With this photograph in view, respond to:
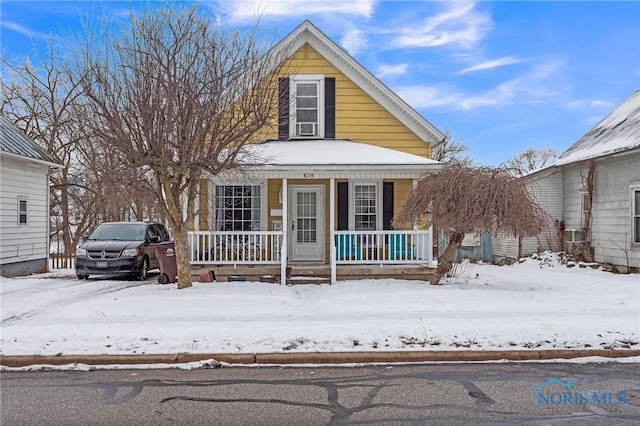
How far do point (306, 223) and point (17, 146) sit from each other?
364 inches

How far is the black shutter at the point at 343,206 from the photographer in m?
14.9

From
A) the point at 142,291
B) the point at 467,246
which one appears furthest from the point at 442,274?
the point at 467,246

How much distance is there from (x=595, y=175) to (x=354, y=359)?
47.2 ft

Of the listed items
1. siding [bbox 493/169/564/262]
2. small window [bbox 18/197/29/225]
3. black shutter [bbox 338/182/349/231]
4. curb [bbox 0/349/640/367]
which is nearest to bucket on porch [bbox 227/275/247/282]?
black shutter [bbox 338/182/349/231]

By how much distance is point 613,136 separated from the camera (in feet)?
55.4

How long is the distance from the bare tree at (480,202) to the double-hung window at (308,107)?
17.1 ft

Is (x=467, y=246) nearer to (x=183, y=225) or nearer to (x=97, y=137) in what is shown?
(x=183, y=225)

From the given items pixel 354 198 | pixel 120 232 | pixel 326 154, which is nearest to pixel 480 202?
pixel 326 154

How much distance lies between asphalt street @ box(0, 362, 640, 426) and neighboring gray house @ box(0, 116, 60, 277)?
1025cm

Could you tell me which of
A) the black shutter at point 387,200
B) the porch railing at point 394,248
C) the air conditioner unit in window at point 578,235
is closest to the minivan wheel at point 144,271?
the porch railing at point 394,248

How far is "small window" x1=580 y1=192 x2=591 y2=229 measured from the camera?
688 inches

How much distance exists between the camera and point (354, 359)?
629 cm

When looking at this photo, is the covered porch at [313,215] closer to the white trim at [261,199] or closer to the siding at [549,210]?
the white trim at [261,199]

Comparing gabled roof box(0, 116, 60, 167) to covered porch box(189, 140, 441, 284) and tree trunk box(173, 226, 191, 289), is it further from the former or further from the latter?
tree trunk box(173, 226, 191, 289)
